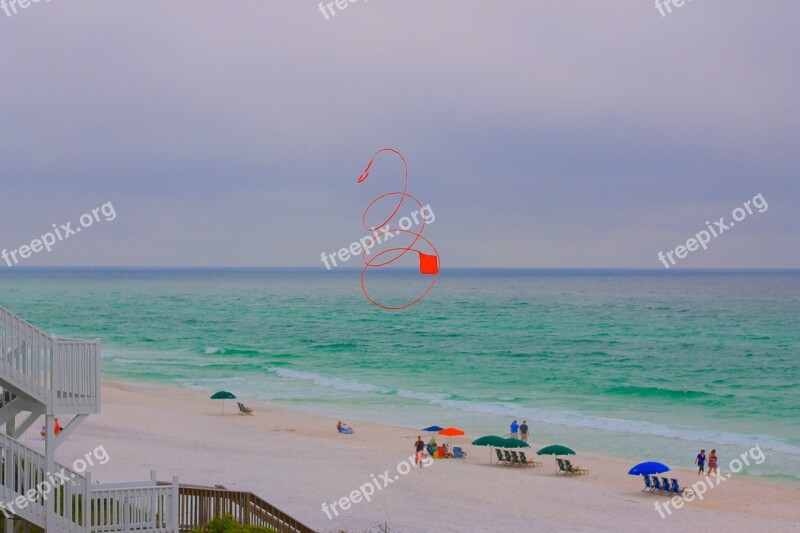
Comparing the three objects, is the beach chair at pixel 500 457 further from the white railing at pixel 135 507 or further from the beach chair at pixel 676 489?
the white railing at pixel 135 507

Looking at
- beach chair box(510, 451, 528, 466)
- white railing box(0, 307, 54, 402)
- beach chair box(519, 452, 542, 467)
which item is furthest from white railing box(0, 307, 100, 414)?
beach chair box(519, 452, 542, 467)

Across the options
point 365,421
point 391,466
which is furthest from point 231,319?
point 391,466

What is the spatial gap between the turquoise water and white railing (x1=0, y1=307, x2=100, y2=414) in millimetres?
22557

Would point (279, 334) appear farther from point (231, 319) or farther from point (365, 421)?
point (365, 421)

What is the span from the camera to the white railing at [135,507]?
14078 mm

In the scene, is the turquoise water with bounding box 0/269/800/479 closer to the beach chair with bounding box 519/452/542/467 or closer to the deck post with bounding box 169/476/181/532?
the beach chair with bounding box 519/452/542/467

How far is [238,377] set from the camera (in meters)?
56.9

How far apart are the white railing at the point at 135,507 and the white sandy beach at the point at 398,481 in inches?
190

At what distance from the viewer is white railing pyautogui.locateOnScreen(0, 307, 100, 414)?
1333 cm

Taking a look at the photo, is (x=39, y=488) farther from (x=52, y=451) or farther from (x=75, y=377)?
(x=75, y=377)

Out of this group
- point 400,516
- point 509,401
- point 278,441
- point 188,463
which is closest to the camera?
point 400,516

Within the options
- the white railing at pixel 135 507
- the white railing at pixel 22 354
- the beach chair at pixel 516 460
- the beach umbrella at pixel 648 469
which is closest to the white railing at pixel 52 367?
the white railing at pixel 22 354

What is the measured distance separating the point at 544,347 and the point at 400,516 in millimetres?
60862

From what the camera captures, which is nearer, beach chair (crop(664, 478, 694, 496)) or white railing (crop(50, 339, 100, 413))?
white railing (crop(50, 339, 100, 413))
